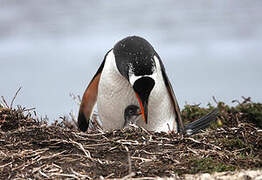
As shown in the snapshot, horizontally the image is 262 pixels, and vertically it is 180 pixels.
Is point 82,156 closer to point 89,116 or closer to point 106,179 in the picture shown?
point 106,179

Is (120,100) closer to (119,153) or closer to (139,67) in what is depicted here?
(139,67)

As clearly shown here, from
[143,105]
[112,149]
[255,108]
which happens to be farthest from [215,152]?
[255,108]

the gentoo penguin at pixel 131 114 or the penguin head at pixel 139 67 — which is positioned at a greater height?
the penguin head at pixel 139 67

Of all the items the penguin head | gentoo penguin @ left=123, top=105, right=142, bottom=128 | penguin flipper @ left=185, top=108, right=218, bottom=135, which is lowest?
penguin flipper @ left=185, top=108, right=218, bottom=135

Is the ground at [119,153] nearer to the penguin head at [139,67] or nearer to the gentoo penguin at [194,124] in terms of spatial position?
the penguin head at [139,67]

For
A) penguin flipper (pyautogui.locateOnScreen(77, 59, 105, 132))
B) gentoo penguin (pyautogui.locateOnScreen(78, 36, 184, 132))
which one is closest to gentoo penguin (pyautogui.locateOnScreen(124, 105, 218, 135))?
gentoo penguin (pyautogui.locateOnScreen(78, 36, 184, 132))

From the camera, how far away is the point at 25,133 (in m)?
4.75

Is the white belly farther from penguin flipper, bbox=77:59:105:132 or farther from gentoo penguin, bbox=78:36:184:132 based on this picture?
penguin flipper, bbox=77:59:105:132

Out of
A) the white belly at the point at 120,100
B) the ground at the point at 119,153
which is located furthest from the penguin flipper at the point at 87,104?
the ground at the point at 119,153

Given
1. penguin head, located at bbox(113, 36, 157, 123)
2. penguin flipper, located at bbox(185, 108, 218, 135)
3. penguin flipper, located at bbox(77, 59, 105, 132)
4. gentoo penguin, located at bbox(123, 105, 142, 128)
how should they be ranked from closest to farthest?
penguin head, located at bbox(113, 36, 157, 123), gentoo penguin, located at bbox(123, 105, 142, 128), penguin flipper, located at bbox(185, 108, 218, 135), penguin flipper, located at bbox(77, 59, 105, 132)

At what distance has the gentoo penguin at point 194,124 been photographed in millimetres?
6082

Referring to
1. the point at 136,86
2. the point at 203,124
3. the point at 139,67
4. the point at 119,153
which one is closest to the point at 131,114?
the point at 136,86

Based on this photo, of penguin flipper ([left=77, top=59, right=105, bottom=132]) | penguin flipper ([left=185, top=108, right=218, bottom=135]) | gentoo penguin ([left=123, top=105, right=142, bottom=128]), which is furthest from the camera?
penguin flipper ([left=77, top=59, right=105, bottom=132])

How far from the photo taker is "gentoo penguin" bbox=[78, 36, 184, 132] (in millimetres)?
5609
